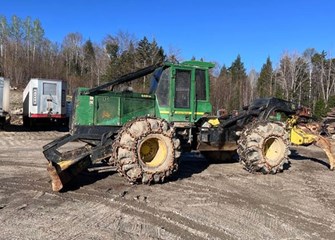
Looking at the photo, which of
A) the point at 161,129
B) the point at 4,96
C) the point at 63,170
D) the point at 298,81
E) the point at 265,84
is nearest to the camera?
the point at 63,170

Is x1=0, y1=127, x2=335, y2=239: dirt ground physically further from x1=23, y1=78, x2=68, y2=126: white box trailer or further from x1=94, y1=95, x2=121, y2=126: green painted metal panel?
x1=23, y1=78, x2=68, y2=126: white box trailer

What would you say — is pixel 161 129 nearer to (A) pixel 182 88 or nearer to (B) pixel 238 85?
(A) pixel 182 88

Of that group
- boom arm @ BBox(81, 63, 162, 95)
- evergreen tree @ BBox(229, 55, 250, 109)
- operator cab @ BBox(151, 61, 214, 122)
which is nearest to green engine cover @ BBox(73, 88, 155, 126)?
boom arm @ BBox(81, 63, 162, 95)

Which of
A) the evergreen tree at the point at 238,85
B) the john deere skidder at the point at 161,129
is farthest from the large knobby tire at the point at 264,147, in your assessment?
the evergreen tree at the point at 238,85

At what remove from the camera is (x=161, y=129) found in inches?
315

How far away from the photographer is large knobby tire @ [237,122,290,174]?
920 cm

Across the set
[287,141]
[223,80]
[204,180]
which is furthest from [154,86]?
[223,80]

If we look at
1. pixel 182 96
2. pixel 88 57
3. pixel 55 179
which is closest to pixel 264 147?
pixel 182 96

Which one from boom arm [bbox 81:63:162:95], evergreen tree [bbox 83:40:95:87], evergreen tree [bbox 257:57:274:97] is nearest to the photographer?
boom arm [bbox 81:63:162:95]

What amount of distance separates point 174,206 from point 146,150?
201 cm

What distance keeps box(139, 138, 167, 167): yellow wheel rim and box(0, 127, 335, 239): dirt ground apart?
0.54 m

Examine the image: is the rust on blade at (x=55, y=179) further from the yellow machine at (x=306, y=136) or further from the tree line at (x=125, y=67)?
the tree line at (x=125, y=67)

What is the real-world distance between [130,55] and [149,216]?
151 feet

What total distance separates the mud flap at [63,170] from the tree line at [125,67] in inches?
1041
